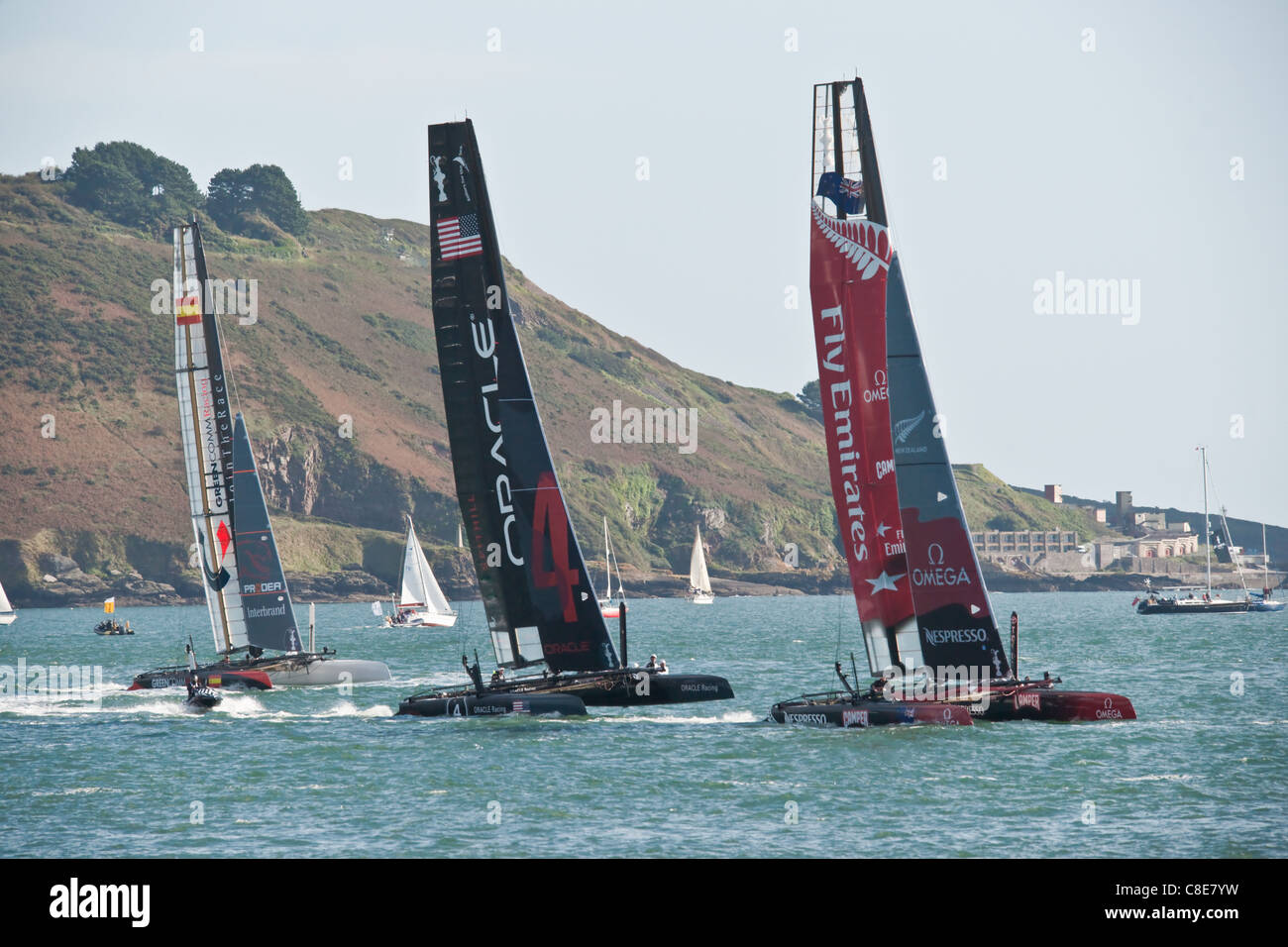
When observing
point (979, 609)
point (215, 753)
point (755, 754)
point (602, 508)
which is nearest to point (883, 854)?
point (755, 754)

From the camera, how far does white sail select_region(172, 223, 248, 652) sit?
40938 millimetres

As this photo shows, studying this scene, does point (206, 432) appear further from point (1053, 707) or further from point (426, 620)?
point (426, 620)

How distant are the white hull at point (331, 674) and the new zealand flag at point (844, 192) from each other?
67.3 ft

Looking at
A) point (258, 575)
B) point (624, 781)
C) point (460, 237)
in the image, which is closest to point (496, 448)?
point (460, 237)

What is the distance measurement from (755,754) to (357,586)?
141 m

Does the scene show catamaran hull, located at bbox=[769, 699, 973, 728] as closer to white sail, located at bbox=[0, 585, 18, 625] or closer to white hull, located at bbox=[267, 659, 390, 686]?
white hull, located at bbox=[267, 659, 390, 686]

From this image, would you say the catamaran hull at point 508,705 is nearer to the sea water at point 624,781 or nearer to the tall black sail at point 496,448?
the sea water at point 624,781


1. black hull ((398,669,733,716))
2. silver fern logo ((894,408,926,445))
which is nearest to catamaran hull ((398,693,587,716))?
black hull ((398,669,733,716))

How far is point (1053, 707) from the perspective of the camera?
2969 centimetres

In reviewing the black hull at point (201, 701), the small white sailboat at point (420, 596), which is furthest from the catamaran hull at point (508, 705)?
the small white sailboat at point (420, 596)

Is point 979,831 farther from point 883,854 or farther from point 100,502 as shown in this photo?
point 100,502

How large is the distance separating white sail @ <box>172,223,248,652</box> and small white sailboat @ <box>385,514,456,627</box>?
5725 cm

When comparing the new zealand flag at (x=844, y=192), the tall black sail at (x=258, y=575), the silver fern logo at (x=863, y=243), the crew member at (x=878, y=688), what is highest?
the new zealand flag at (x=844, y=192)

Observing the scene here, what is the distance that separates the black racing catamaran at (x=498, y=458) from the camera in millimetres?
32375
